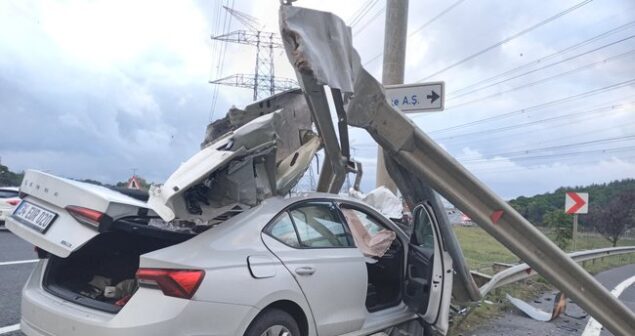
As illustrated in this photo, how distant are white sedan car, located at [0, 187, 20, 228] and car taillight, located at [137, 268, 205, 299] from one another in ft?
45.2

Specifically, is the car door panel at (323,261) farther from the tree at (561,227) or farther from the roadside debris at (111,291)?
the tree at (561,227)

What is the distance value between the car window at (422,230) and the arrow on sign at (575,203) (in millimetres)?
10559

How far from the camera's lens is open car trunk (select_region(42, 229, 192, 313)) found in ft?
11.6

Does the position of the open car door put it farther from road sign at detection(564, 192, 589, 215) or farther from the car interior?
road sign at detection(564, 192, 589, 215)

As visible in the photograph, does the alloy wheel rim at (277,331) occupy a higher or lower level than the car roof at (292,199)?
lower

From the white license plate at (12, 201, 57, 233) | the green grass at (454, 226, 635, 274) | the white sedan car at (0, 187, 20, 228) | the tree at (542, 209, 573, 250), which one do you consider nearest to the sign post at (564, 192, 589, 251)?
the tree at (542, 209, 573, 250)

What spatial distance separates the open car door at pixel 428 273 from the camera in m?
4.35

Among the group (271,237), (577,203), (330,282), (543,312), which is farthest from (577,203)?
(271,237)

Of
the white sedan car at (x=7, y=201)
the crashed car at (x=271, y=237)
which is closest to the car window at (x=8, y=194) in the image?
the white sedan car at (x=7, y=201)

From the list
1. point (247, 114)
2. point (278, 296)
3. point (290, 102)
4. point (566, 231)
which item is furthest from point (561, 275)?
point (566, 231)

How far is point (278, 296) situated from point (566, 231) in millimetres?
14779

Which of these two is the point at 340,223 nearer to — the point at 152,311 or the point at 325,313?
the point at 325,313

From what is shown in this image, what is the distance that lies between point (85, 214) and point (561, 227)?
16.1 metres

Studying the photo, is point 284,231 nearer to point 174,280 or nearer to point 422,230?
point 174,280
